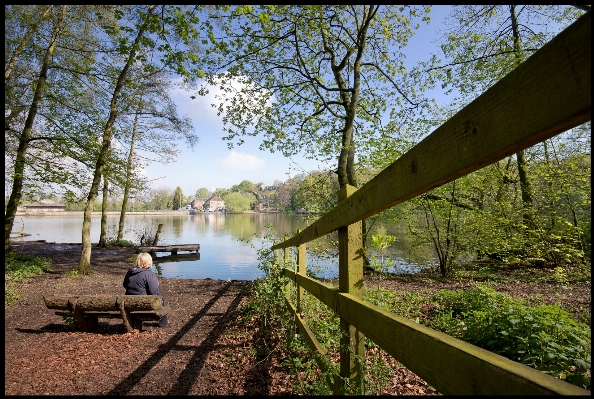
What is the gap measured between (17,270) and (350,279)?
11.5m

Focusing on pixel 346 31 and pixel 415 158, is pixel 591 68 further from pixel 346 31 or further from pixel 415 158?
pixel 346 31

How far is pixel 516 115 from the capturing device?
0.80 meters

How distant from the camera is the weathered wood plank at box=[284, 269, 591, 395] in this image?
2.52 feet

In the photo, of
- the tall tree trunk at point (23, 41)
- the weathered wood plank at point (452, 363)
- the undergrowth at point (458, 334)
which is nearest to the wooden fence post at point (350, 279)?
the undergrowth at point (458, 334)

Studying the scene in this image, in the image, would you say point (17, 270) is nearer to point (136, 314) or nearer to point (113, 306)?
point (113, 306)

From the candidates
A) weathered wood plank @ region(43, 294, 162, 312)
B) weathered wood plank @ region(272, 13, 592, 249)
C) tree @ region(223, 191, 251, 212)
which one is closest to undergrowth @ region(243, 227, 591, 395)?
weathered wood plank @ region(272, 13, 592, 249)

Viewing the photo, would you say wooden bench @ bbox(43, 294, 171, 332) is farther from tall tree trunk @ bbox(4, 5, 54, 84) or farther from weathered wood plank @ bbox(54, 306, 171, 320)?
tall tree trunk @ bbox(4, 5, 54, 84)

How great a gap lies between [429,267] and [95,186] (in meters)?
10.8

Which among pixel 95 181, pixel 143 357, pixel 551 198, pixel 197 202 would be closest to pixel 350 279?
pixel 143 357

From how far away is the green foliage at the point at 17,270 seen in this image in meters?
7.81

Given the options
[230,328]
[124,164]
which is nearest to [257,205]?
[124,164]

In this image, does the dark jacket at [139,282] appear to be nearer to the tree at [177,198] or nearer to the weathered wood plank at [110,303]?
the weathered wood plank at [110,303]

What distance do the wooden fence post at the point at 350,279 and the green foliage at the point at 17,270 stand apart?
8.31 meters

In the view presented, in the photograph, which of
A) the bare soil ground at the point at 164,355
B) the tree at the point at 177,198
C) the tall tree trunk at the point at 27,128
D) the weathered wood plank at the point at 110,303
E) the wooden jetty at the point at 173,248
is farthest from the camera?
the tree at the point at 177,198
